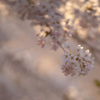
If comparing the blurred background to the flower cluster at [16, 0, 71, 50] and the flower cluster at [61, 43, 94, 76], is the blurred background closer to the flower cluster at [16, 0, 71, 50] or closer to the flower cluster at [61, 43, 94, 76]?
the flower cluster at [16, 0, 71, 50]

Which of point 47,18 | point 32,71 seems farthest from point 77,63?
point 32,71

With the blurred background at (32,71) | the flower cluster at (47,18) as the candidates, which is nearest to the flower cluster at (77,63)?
the flower cluster at (47,18)

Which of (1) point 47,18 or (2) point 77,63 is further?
(1) point 47,18

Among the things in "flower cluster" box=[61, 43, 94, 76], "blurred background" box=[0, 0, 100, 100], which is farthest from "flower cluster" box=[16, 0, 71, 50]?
"blurred background" box=[0, 0, 100, 100]

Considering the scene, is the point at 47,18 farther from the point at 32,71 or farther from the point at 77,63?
the point at 32,71

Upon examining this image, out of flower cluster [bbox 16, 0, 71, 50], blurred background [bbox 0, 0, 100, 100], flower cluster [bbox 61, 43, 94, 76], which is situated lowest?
flower cluster [bbox 61, 43, 94, 76]

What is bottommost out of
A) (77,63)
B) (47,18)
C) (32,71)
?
(77,63)

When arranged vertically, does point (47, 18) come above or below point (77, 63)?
above

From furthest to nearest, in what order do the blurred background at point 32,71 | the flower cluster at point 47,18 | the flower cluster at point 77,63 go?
the blurred background at point 32,71
the flower cluster at point 47,18
the flower cluster at point 77,63

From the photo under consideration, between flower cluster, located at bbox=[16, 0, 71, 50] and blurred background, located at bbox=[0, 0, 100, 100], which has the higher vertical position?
blurred background, located at bbox=[0, 0, 100, 100]

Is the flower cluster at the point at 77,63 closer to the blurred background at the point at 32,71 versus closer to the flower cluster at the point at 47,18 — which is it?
the flower cluster at the point at 47,18
